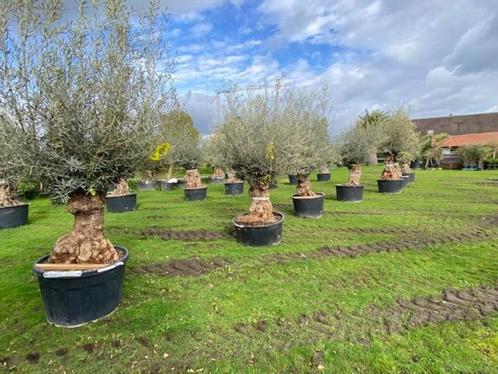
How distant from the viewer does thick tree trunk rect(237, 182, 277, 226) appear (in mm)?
5445

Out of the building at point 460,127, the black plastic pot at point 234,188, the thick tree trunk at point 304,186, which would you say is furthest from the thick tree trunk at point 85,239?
the building at point 460,127

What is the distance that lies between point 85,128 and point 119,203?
677 centimetres

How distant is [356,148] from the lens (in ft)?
A: 32.7

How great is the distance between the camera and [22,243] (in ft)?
19.1

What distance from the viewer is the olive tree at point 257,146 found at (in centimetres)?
531

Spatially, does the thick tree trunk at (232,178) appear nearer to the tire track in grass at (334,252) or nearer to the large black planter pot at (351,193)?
the tire track in grass at (334,252)

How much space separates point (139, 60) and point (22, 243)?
473 centimetres

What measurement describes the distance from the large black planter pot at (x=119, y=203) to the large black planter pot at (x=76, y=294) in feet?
20.8

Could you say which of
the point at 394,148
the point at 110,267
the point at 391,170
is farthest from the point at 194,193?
the point at 110,267

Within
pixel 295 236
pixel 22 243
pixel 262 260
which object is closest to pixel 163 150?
pixel 262 260

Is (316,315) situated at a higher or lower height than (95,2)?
lower

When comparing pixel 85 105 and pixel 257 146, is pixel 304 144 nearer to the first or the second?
pixel 257 146

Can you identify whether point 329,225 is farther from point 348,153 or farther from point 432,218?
point 348,153

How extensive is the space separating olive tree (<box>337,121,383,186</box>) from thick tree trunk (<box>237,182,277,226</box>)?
202 inches
